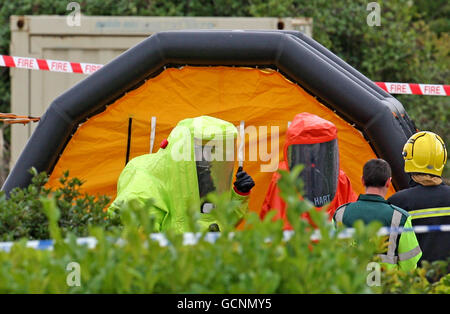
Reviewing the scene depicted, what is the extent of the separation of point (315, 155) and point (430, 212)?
2.41 ft

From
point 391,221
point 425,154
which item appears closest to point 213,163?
point 391,221

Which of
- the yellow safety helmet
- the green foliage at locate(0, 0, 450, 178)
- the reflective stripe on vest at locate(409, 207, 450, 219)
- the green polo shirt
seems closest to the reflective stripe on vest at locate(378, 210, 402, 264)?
the green polo shirt

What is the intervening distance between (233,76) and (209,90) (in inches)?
7.6

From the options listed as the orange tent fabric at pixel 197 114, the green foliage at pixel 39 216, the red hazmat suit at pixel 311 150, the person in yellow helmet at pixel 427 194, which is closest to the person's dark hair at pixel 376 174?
the person in yellow helmet at pixel 427 194

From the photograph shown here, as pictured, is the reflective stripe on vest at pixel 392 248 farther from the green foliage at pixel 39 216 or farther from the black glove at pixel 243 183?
the green foliage at pixel 39 216

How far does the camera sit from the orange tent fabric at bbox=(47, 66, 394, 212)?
17.8ft

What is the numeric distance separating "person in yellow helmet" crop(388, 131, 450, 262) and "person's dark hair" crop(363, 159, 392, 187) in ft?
1.10

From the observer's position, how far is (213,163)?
480 cm

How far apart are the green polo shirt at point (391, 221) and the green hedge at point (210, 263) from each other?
1928mm

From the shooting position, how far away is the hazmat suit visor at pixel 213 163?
15.7 ft

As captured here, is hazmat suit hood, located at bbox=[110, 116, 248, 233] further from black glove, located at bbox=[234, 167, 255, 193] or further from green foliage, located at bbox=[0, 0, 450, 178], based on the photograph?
green foliage, located at bbox=[0, 0, 450, 178]
